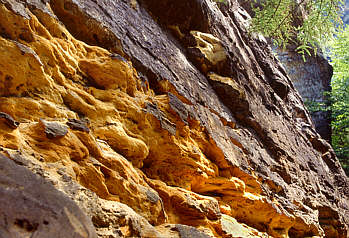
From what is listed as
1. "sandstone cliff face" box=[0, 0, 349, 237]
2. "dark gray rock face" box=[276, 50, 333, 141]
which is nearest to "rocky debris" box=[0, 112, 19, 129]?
"sandstone cliff face" box=[0, 0, 349, 237]

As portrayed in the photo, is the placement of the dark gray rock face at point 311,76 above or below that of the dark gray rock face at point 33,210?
above

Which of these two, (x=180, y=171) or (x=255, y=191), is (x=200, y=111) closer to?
(x=180, y=171)

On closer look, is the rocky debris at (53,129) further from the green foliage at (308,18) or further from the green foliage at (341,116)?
the green foliage at (341,116)

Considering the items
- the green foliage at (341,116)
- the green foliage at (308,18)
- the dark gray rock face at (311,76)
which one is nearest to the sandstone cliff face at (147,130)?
the green foliage at (308,18)

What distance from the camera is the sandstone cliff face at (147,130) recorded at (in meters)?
2.97

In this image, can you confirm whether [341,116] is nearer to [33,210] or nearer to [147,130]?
[147,130]

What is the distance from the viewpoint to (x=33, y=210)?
1.93m

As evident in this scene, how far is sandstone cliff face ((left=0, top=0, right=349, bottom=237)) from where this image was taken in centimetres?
297

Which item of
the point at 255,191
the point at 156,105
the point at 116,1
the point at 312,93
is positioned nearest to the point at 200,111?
the point at 156,105

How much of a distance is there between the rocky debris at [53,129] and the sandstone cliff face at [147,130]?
0.01 metres

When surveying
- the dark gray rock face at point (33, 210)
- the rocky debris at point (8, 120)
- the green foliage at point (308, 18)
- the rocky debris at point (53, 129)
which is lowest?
the dark gray rock face at point (33, 210)

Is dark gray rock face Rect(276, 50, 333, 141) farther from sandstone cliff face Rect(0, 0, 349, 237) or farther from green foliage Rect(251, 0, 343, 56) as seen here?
green foliage Rect(251, 0, 343, 56)

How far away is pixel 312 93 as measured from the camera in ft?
59.8

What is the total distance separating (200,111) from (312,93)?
13.8 m
